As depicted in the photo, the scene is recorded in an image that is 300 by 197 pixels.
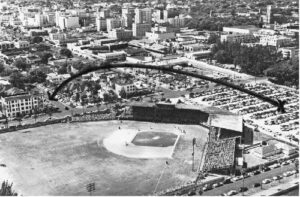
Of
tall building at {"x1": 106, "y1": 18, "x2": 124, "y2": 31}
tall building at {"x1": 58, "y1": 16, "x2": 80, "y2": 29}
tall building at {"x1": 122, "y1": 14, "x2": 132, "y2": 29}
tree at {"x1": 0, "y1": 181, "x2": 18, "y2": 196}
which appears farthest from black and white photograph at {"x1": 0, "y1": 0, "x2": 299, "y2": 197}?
tall building at {"x1": 122, "y1": 14, "x2": 132, "y2": 29}

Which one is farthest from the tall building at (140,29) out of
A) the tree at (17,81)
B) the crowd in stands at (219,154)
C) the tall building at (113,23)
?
the crowd in stands at (219,154)

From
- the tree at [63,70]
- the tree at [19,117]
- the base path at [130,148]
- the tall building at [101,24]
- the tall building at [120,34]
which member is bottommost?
the base path at [130,148]

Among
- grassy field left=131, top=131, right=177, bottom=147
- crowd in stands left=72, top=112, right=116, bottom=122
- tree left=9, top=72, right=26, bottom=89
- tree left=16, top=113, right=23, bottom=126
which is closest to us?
grassy field left=131, top=131, right=177, bottom=147

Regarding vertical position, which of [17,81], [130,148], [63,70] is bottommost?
[130,148]

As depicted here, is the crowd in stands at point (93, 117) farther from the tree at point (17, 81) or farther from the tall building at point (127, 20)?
the tall building at point (127, 20)

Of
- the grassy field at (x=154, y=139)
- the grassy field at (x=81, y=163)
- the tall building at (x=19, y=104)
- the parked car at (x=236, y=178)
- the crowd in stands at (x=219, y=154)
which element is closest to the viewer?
the grassy field at (x=81, y=163)

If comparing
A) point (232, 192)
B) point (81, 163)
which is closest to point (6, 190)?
point (81, 163)

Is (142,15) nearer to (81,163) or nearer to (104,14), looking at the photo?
(104,14)

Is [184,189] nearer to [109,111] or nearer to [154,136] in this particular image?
[154,136]

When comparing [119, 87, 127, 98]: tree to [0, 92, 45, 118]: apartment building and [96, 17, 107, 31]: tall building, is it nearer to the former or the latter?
[0, 92, 45, 118]: apartment building
